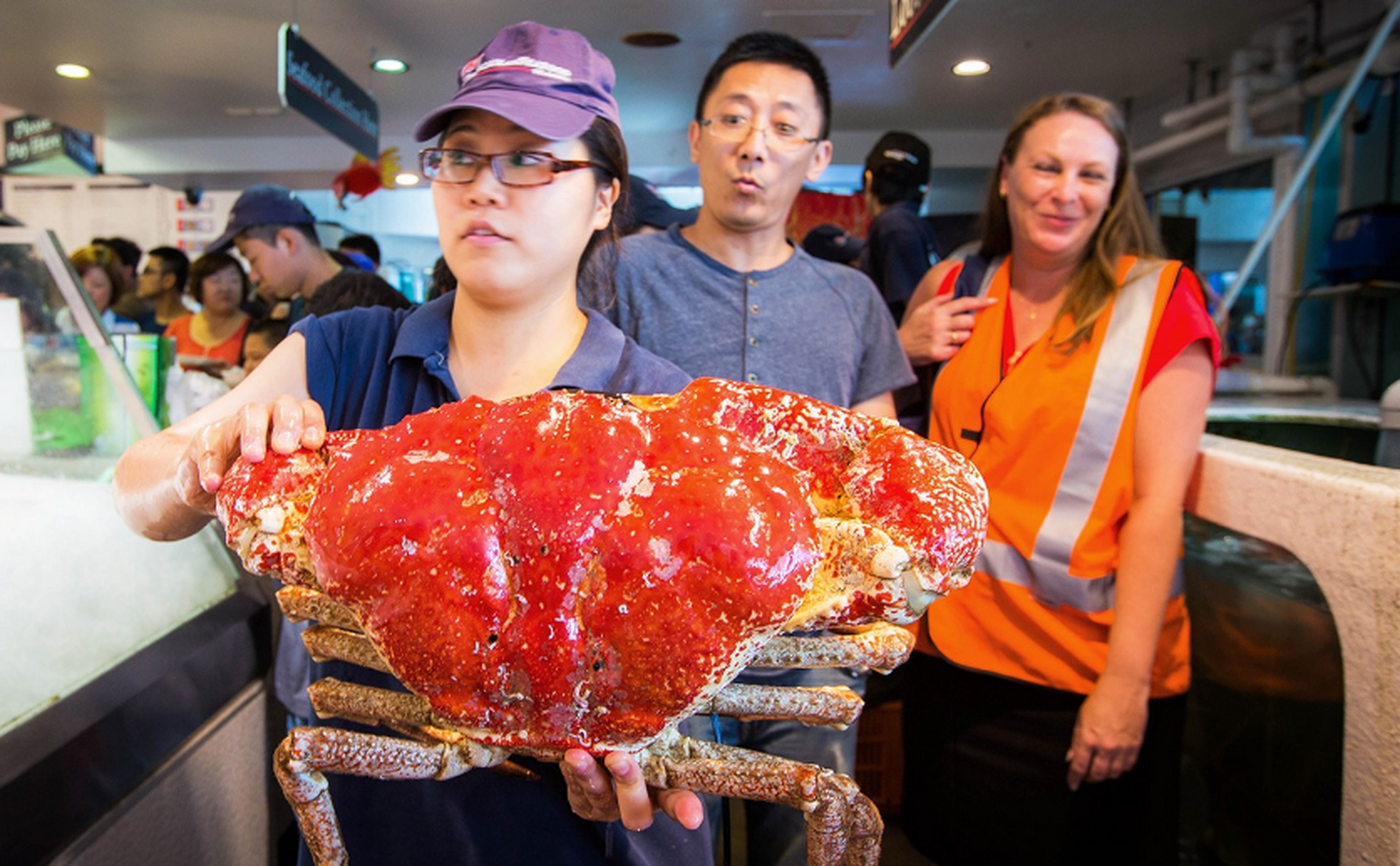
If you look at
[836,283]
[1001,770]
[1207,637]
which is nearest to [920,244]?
[836,283]

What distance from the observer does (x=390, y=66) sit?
6.66 metres

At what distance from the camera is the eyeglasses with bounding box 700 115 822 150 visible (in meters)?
1.66

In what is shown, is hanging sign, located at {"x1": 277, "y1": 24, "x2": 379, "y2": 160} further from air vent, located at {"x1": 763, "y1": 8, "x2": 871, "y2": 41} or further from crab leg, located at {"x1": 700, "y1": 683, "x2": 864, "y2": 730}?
crab leg, located at {"x1": 700, "y1": 683, "x2": 864, "y2": 730}

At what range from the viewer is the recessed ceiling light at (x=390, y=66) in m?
6.56

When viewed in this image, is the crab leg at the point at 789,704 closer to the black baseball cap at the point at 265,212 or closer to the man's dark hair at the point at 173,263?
the black baseball cap at the point at 265,212

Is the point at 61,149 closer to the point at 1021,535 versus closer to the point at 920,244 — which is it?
the point at 920,244

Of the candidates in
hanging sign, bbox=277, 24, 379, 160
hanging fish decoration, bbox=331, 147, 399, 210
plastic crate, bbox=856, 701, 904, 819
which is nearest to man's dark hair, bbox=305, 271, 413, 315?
plastic crate, bbox=856, 701, 904, 819

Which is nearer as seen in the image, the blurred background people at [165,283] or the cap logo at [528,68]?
the cap logo at [528,68]

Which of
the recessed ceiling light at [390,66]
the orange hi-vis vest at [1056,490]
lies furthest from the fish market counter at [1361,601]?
the recessed ceiling light at [390,66]

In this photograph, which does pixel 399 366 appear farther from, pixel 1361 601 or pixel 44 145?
pixel 44 145

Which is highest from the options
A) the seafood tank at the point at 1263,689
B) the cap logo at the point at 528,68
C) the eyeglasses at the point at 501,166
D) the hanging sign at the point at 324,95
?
the hanging sign at the point at 324,95

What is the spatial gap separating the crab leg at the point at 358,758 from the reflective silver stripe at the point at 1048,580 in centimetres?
111

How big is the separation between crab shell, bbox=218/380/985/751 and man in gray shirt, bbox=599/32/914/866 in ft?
2.39

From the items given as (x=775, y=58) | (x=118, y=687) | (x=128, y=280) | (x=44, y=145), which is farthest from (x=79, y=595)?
(x=44, y=145)
